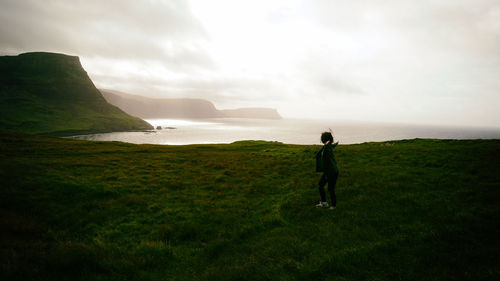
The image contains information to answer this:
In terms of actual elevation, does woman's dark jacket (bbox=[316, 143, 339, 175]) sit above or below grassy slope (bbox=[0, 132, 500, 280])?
above

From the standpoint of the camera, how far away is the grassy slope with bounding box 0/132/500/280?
6.35m

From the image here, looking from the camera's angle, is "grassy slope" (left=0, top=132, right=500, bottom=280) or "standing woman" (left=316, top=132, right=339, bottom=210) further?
"standing woman" (left=316, top=132, right=339, bottom=210)

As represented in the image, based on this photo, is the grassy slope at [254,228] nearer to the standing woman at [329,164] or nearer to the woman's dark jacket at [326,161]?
the standing woman at [329,164]

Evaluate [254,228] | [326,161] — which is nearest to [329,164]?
[326,161]

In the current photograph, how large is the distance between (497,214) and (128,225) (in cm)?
1685

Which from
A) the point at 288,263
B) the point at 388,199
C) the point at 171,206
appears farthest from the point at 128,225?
the point at 388,199

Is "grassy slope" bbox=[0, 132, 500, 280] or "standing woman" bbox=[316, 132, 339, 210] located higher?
"standing woman" bbox=[316, 132, 339, 210]

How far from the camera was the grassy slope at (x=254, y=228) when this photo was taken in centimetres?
635

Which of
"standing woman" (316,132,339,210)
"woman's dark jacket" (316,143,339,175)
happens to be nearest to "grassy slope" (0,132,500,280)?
"standing woman" (316,132,339,210)

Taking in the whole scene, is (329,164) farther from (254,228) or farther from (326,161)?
(254,228)

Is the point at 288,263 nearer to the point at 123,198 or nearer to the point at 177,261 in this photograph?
the point at 177,261

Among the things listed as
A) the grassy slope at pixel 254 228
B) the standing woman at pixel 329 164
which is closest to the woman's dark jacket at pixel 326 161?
the standing woman at pixel 329 164

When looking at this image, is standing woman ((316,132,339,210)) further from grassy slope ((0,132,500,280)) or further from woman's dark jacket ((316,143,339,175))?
grassy slope ((0,132,500,280))

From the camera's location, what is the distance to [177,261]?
299 inches
